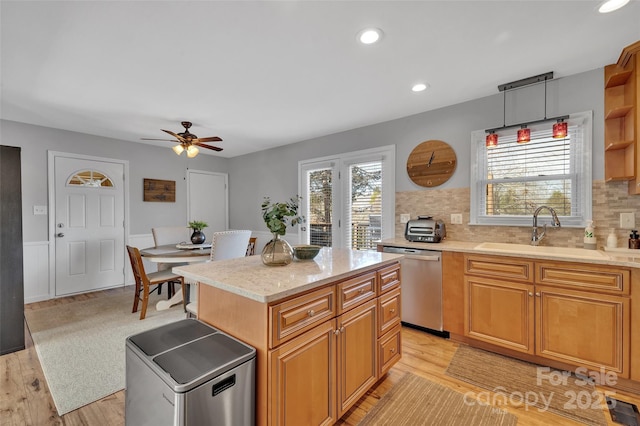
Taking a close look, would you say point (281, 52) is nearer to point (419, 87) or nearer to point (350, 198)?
point (419, 87)

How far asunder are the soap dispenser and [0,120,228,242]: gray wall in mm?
5674

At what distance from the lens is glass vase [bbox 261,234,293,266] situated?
1.77m

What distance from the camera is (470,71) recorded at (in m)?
2.43

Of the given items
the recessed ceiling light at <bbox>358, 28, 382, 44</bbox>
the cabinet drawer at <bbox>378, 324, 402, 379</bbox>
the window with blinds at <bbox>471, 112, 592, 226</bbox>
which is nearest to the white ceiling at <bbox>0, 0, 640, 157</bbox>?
the recessed ceiling light at <bbox>358, 28, 382, 44</bbox>

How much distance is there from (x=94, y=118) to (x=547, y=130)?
506 centimetres

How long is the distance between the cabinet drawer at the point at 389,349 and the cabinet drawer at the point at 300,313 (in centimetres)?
66

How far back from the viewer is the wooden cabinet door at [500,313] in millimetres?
2256

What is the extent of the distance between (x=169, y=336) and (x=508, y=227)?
9.92ft

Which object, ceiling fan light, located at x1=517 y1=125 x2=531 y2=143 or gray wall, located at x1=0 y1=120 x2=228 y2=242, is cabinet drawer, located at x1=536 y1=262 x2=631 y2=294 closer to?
ceiling fan light, located at x1=517 y1=125 x2=531 y2=143

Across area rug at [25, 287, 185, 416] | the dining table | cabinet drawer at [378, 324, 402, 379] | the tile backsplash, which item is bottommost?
area rug at [25, 287, 185, 416]

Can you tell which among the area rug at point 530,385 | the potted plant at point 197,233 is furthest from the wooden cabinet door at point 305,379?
the potted plant at point 197,233

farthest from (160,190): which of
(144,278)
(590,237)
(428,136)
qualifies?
(590,237)

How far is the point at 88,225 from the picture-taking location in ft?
14.1

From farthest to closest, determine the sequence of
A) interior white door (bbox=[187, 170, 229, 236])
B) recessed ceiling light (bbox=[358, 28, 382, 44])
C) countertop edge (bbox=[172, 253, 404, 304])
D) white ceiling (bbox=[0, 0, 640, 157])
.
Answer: interior white door (bbox=[187, 170, 229, 236]) → recessed ceiling light (bbox=[358, 28, 382, 44]) → white ceiling (bbox=[0, 0, 640, 157]) → countertop edge (bbox=[172, 253, 404, 304])
